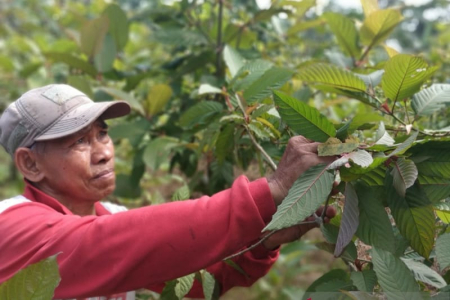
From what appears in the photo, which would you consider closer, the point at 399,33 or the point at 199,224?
the point at 199,224

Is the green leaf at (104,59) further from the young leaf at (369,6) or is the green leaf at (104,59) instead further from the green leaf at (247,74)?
the young leaf at (369,6)

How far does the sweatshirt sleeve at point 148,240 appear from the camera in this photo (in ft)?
3.64

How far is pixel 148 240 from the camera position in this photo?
114cm

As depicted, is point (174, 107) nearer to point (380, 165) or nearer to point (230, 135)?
point (230, 135)

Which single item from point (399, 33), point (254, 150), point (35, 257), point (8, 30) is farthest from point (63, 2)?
point (35, 257)

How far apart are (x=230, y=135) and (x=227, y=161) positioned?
392mm

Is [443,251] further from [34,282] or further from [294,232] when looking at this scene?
[34,282]

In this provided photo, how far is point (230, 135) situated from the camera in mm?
1518

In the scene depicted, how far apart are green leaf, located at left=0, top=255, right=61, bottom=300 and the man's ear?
0.47 meters

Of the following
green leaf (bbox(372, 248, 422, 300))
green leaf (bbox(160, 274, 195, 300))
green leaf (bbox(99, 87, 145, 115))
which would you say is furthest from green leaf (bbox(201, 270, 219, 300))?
green leaf (bbox(99, 87, 145, 115))

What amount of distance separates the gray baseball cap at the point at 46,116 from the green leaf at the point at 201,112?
0.80 feet

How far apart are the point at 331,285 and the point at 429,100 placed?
470 millimetres

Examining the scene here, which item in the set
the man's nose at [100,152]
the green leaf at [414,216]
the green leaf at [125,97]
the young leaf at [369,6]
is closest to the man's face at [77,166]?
the man's nose at [100,152]

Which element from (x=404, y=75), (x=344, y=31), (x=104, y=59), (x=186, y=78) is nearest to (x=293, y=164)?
(x=404, y=75)
